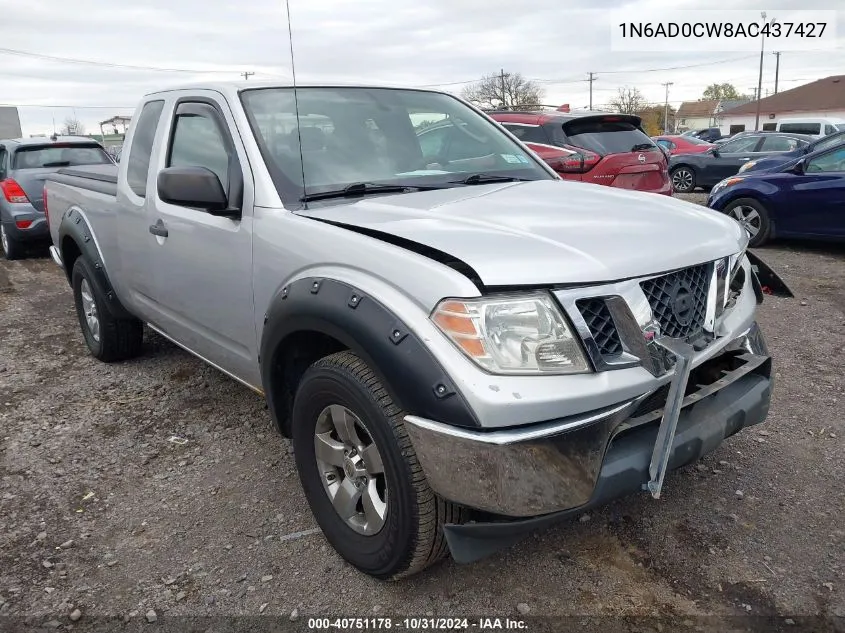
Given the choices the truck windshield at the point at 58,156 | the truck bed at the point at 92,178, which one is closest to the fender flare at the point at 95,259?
the truck bed at the point at 92,178

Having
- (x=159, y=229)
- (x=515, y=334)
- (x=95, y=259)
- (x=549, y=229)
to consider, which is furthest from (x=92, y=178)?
(x=515, y=334)

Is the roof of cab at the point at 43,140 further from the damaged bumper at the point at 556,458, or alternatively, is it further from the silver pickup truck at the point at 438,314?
the damaged bumper at the point at 556,458

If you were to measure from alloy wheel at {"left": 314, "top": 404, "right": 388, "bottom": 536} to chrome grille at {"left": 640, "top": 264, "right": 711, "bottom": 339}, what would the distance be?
1001mm

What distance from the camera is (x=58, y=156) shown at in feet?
32.7

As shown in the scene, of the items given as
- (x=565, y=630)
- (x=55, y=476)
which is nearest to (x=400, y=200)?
(x=565, y=630)

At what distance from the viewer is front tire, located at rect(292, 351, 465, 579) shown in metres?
2.10

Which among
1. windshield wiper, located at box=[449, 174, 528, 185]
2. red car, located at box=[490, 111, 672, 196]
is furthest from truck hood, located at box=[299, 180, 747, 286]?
red car, located at box=[490, 111, 672, 196]

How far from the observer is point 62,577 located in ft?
8.60

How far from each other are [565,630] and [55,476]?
2599 mm

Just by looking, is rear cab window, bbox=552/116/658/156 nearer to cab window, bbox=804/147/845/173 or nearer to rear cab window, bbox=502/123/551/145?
rear cab window, bbox=502/123/551/145

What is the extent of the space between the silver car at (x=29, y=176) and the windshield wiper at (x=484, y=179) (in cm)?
773

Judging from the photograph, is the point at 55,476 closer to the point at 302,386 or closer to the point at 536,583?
the point at 302,386

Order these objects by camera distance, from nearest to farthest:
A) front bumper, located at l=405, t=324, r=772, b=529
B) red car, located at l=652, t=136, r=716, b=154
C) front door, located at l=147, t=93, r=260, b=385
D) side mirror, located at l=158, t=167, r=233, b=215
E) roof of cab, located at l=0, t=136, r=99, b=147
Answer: front bumper, located at l=405, t=324, r=772, b=529 < side mirror, located at l=158, t=167, r=233, b=215 < front door, located at l=147, t=93, r=260, b=385 < roof of cab, located at l=0, t=136, r=99, b=147 < red car, located at l=652, t=136, r=716, b=154

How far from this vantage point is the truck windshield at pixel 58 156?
31.8 feet
